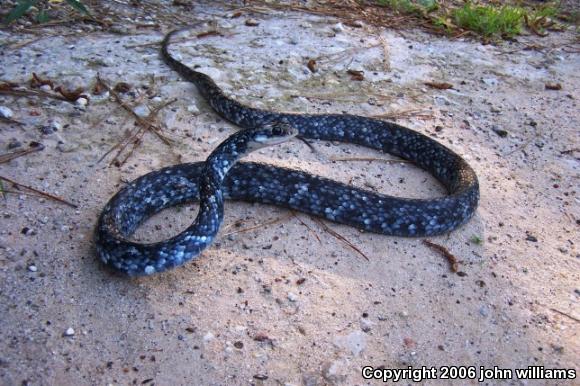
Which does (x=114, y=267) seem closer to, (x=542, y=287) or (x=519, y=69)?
(x=542, y=287)

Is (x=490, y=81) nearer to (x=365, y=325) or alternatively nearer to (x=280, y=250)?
(x=280, y=250)

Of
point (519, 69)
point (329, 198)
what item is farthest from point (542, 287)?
point (519, 69)

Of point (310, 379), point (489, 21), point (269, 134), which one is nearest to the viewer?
point (310, 379)

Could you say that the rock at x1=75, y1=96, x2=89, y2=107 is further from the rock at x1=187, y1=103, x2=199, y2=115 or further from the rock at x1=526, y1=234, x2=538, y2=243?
the rock at x1=526, y1=234, x2=538, y2=243

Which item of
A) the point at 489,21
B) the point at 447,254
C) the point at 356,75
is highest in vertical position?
the point at 489,21

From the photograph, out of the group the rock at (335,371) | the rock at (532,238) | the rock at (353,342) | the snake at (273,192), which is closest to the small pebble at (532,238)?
the rock at (532,238)

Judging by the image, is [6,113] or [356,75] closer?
[6,113]

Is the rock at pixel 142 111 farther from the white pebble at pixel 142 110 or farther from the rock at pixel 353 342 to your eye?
the rock at pixel 353 342

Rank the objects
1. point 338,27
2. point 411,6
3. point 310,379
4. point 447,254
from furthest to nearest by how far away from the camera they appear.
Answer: point 411,6 < point 338,27 < point 447,254 < point 310,379

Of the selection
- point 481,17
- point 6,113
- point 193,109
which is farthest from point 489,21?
point 6,113

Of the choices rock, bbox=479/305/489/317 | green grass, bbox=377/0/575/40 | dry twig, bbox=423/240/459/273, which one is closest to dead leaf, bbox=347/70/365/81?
green grass, bbox=377/0/575/40

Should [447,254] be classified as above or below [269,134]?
below
